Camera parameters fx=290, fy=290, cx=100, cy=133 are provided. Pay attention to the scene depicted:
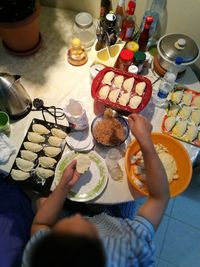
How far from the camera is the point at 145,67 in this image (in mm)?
1349

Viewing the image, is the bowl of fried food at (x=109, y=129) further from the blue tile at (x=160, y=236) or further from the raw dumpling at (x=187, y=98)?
the blue tile at (x=160, y=236)

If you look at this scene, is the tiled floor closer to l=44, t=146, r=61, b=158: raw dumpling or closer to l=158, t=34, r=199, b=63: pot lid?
l=158, t=34, r=199, b=63: pot lid

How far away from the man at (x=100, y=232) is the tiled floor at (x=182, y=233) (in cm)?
76

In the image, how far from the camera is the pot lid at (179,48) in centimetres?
122

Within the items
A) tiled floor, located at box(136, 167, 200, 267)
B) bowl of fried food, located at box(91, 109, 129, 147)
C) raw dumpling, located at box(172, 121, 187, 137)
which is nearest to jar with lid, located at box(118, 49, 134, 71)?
bowl of fried food, located at box(91, 109, 129, 147)

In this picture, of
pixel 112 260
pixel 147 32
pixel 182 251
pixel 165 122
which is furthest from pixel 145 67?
pixel 182 251

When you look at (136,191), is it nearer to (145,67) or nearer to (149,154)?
(149,154)

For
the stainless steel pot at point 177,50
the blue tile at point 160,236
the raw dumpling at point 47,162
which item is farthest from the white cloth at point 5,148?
the blue tile at point 160,236

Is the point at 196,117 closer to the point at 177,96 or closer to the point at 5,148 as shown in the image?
the point at 177,96

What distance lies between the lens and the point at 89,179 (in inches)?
42.8

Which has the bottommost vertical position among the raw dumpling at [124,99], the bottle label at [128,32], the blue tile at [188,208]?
the blue tile at [188,208]

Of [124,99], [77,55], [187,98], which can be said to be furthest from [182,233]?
[77,55]

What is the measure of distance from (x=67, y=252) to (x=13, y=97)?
0.72 metres

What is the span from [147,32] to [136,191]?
0.71 m
